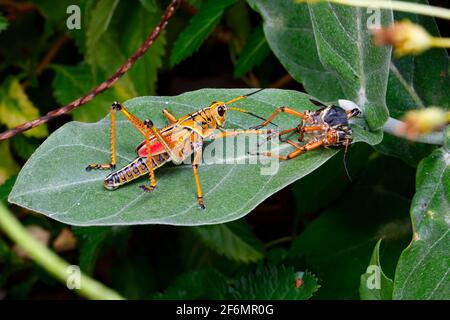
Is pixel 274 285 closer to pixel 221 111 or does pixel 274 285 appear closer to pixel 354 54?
pixel 221 111

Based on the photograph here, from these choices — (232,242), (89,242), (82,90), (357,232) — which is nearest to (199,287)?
(232,242)

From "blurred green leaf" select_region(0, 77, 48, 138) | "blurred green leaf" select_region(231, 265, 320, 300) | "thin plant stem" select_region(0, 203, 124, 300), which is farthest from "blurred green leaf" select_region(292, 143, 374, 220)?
"thin plant stem" select_region(0, 203, 124, 300)

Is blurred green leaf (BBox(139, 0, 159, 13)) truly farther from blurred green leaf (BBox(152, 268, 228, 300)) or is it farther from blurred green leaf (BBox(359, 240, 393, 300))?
blurred green leaf (BBox(359, 240, 393, 300))

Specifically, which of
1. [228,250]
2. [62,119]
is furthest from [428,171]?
[62,119]

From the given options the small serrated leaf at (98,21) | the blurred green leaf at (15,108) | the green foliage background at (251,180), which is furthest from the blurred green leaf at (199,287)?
the small serrated leaf at (98,21)

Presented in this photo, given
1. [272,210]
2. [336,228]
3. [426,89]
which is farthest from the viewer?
[272,210]

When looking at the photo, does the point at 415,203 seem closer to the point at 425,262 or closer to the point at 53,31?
the point at 425,262
